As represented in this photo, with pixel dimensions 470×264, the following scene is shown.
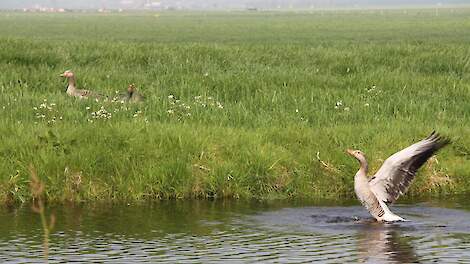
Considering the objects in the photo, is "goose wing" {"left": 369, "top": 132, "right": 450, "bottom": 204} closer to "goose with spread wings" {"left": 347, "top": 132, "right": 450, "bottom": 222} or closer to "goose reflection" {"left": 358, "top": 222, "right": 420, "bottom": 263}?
"goose with spread wings" {"left": 347, "top": 132, "right": 450, "bottom": 222}

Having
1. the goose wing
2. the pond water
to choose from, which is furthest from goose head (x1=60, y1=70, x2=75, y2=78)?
the goose wing

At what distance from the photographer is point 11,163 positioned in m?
15.1

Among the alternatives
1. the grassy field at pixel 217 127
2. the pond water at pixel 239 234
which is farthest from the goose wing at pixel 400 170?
the grassy field at pixel 217 127

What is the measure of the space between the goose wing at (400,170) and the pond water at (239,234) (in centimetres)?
41

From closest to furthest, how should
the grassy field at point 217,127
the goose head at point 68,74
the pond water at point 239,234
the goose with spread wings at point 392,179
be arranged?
the pond water at point 239,234 → the goose with spread wings at point 392,179 → the grassy field at point 217,127 → the goose head at point 68,74

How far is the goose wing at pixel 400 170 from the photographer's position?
13.3 meters

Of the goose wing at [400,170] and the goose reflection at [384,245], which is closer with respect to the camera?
the goose reflection at [384,245]

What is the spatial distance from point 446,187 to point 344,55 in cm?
1195

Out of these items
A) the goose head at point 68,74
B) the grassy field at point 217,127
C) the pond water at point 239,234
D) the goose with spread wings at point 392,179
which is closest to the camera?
the pond water at point 239,234

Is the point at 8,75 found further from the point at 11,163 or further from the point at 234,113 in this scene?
the point at 11,163

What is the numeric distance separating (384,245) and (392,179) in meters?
1.80

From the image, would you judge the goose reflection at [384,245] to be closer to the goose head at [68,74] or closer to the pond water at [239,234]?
the pond water at [239,234]

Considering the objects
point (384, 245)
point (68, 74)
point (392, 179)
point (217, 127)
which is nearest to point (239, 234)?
point (384, 245)

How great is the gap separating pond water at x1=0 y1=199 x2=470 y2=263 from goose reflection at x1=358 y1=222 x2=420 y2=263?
1 centimetres
